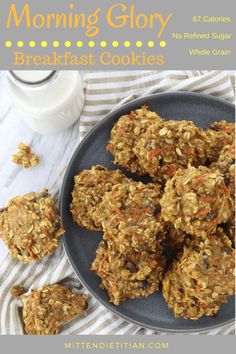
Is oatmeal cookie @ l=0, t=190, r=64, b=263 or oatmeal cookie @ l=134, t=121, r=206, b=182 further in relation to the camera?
oatmeal cookie @ l=0, t=190, r=64, b=263

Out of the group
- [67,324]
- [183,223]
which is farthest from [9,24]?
[67,324]

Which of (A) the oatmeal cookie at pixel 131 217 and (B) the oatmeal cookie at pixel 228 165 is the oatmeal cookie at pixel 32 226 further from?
(B) the oatmeal cookie at pixel 228 165

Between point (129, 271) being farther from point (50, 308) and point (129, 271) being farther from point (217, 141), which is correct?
point (217, 141)

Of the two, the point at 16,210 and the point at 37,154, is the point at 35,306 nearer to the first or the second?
the point at 16,210

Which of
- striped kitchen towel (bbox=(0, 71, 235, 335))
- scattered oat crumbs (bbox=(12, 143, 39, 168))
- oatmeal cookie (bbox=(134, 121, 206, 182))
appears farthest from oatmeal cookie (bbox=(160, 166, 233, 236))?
scattered oat crumbs (bbox=(12, 143, 39, 168))

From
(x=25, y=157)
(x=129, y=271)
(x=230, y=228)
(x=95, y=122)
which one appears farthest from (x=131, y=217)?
(x=25, y=157)

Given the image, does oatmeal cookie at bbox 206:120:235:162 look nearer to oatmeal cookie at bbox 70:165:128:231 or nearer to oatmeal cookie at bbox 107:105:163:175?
oatmeal cookie at bbox 107:105:163:175
